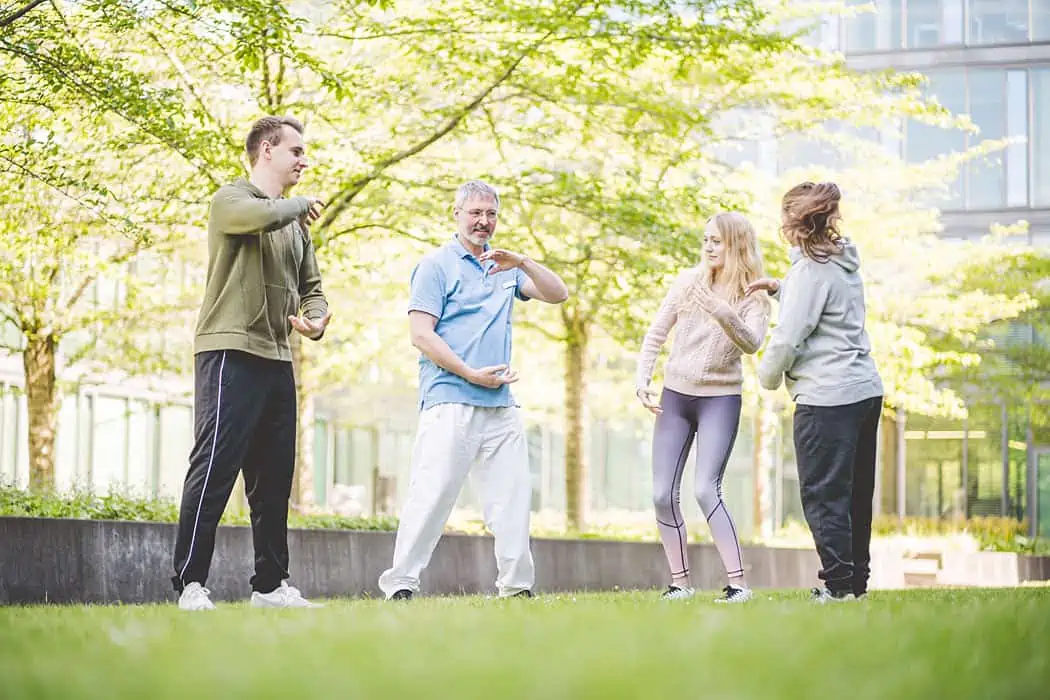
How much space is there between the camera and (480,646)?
3342 millimetres

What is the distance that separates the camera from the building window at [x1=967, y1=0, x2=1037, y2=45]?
35625 mm

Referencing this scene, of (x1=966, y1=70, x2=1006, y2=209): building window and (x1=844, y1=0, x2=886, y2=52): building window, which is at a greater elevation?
(x1=844, y1=0, x2=886, y2=52): building window

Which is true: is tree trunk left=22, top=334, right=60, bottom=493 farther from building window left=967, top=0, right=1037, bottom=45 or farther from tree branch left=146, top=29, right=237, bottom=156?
building window left=967, top=0, right=1037, bottom=45

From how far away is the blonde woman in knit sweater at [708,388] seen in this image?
6.84 m

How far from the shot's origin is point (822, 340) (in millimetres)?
6602

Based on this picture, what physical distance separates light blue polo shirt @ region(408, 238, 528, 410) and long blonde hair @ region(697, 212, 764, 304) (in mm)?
1029

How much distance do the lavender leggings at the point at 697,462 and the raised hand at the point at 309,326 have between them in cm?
173

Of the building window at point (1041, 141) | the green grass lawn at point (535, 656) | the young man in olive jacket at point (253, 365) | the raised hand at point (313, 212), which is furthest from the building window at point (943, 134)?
the green grass lawn at point (535, 656)

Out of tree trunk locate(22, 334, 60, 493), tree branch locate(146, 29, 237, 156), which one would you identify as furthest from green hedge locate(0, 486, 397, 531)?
tree trunk locate(22, 334, 60, 493)

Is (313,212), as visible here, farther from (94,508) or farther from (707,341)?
(94,508)

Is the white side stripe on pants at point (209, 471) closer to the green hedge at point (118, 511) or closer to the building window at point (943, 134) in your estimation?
the green hedge at point (118, 511)

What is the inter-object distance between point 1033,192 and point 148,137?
2807 cm

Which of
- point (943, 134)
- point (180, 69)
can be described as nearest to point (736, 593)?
point (180, 69)

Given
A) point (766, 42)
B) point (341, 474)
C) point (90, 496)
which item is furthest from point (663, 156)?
point (341, 474)
